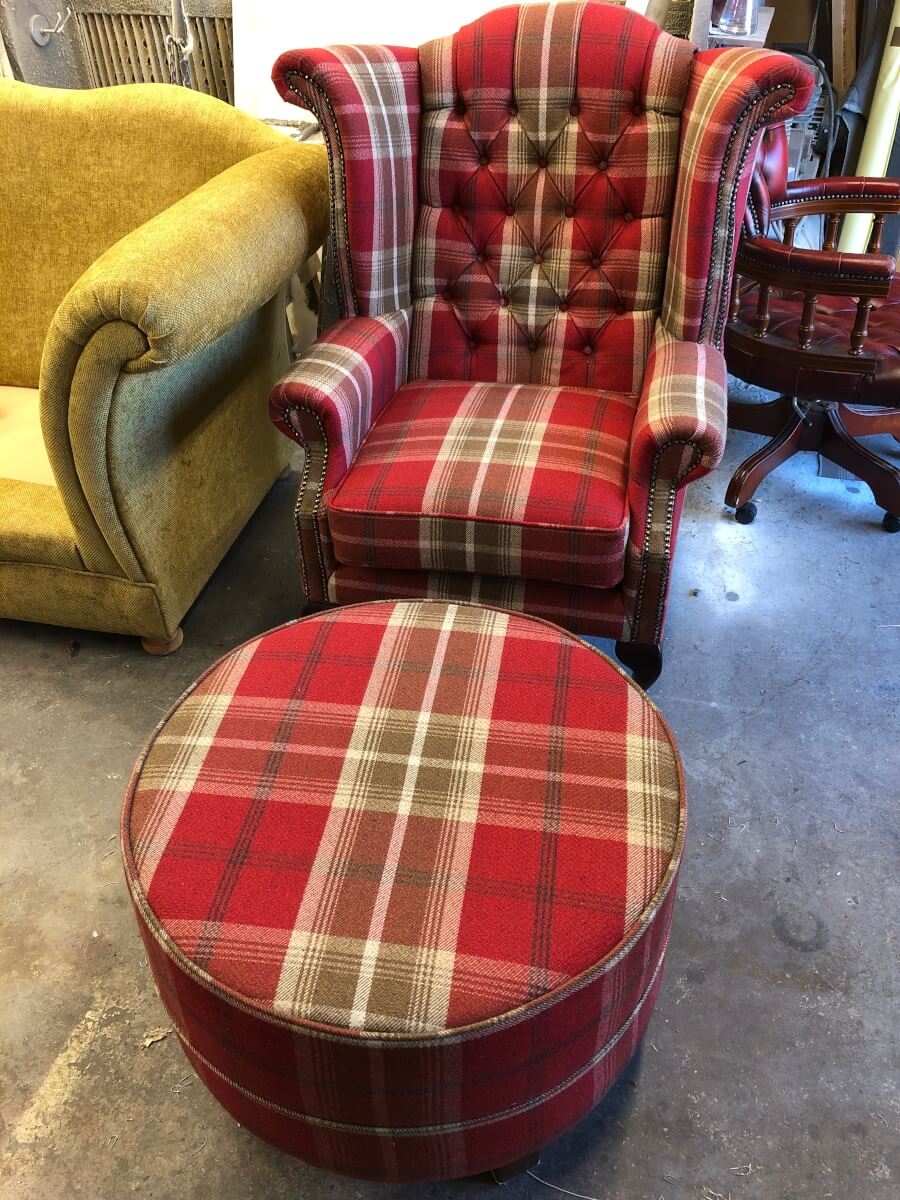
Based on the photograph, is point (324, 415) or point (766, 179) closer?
point (324, 415)

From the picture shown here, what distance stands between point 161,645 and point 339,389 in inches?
25.4

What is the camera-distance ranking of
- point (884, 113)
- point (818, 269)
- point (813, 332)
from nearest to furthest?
point (818, 269)
point (813, 332)
point (884, 113)

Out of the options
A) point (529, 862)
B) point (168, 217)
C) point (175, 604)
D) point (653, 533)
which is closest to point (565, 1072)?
point (529, 862)

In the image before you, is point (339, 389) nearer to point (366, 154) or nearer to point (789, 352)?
point (366, 154)

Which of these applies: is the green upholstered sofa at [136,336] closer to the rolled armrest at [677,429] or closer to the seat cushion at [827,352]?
the rolled armrest at [677,429]

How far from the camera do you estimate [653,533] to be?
1529 millimetres

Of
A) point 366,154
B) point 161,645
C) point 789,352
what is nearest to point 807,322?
point 789,352

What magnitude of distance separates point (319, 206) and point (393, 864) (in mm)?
1393

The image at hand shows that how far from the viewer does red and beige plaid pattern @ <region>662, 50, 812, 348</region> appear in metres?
1.51

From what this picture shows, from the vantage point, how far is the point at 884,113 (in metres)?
2.51

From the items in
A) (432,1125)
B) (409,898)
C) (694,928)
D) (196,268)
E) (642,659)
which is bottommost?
(694,928)

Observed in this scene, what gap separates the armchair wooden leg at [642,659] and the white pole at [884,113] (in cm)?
140

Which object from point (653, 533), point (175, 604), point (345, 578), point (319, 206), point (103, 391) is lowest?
point (175, 604)

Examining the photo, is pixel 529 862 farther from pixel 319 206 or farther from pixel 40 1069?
pixel 319 206
